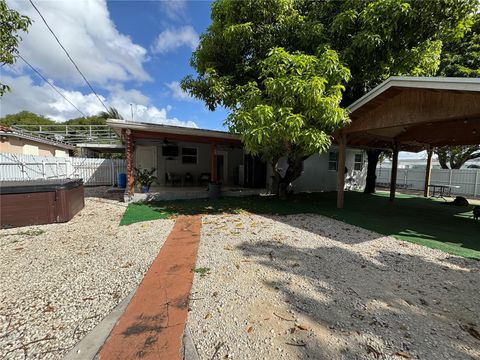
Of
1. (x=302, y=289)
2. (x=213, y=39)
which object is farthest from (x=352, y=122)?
(x=302, y=289)

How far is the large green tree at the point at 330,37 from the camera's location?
21.1 ft

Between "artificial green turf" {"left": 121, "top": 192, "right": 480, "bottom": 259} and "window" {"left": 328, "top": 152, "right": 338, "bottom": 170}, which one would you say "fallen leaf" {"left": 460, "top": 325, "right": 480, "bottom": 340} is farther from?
"window" {"left": 328, "top": 152, "right": 338, "bottom": 170}

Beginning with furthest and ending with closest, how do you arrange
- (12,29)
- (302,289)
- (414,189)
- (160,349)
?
(414,189) < (12,29) < (302,289) < (160,349)

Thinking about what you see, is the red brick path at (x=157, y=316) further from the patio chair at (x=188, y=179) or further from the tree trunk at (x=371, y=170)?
the tree trunk at (x=371, y=170)

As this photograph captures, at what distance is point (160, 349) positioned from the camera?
1.88m

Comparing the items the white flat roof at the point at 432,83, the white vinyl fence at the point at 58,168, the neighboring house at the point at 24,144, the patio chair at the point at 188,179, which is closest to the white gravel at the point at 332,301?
the white flat roof at the point at 432,83

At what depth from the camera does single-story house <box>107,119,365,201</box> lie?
30.7 ft

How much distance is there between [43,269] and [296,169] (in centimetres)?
804

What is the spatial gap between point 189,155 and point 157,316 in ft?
35.0

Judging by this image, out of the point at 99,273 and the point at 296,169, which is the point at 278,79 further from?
the point at 99,273

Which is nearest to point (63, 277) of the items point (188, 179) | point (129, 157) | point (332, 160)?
point (129, 157)

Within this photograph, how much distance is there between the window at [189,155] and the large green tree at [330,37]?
4.04 meters

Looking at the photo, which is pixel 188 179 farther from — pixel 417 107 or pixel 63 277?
pixel 417 107

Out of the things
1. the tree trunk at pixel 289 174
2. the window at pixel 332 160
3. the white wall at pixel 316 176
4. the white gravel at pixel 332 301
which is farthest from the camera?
the window at pixel 332 160
